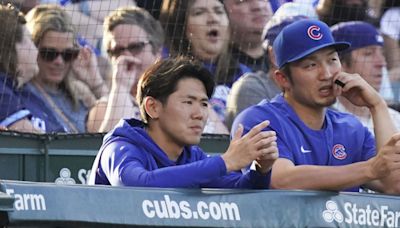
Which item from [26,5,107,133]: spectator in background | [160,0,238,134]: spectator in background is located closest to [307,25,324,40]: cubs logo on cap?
[26,5,107,133]: spectator in background

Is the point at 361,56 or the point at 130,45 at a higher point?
the point at 361,56

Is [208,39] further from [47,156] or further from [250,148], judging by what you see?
[250,148]

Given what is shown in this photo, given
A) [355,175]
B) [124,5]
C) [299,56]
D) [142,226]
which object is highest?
[124,5]

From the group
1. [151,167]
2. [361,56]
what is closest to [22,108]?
[361,56]

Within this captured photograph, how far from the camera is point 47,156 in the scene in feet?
19.2

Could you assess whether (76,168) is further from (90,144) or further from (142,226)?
(142,226)

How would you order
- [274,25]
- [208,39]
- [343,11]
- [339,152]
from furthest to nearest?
[343,11] → [274,25] → [208,39] → [339,152]

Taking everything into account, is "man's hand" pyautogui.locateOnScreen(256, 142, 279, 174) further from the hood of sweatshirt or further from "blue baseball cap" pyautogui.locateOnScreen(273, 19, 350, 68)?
"blue baseball cap" pyautogui.locateOnScreen(273, 19, 350, 68)

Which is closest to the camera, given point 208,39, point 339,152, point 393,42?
point 339,152

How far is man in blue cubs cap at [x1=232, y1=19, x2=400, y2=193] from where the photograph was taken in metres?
4.65

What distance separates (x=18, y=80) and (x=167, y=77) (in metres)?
2.98

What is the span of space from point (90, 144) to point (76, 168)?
19 cm

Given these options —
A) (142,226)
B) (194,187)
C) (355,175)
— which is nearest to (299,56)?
(355,175)

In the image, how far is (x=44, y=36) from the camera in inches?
286
